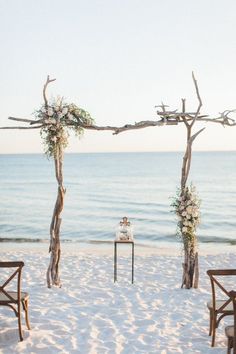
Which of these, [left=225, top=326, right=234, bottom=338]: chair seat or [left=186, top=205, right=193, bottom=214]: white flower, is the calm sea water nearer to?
[left=186, top=205, right=193, bottom=214]: white flower

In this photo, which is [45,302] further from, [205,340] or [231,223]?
[231,223]

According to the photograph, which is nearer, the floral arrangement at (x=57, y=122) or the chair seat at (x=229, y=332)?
the chair seat at (x=229, y=332)

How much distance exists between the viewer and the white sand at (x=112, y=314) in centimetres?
584

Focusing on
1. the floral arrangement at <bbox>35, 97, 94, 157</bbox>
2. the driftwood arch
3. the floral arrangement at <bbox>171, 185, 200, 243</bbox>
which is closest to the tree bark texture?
the driftwood arch

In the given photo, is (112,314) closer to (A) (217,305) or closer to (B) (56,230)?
(A) (217,305)

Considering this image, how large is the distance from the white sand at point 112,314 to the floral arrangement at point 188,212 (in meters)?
0.95

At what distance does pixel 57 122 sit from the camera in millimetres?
8422

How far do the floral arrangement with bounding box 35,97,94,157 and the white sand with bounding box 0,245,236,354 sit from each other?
2.39 meters

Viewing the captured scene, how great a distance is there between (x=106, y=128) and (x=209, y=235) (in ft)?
41.4

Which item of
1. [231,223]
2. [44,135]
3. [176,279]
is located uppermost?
[44,135]

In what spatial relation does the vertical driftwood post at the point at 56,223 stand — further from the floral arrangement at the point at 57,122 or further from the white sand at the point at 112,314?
the white sand at the point at 112,314

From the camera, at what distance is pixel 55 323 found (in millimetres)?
6520

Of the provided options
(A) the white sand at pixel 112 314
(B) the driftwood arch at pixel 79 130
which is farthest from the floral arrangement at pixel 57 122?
(A) the white sand at pixel 112 314

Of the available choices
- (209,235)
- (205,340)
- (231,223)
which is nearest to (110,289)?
(205,340)
